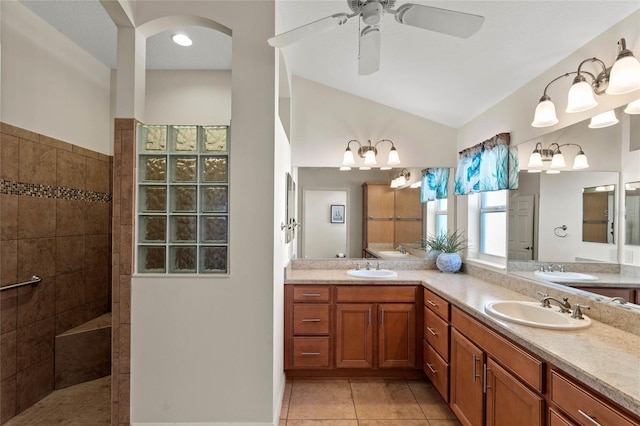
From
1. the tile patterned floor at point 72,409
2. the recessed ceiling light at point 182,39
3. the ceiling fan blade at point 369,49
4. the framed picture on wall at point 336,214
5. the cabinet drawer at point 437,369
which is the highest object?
the recessed ceiling light at point 182,39

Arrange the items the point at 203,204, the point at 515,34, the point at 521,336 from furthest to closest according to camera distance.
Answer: the point at 203,204 → the point at 515,34 → the point at 521,336

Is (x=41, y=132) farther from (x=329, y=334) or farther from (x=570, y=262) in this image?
(x=570, y=262)

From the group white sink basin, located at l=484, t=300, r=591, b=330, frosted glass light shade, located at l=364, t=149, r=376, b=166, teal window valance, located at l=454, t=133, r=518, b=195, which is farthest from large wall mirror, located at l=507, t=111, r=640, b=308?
frosted glass light shade, located at l=364, t=149, r=376, b=166

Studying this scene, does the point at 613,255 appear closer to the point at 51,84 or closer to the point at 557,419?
the point at 557,419

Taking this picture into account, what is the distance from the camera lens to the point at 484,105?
9.38ft

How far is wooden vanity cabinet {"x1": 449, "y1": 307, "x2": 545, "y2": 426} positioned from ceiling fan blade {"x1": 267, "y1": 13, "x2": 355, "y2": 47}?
5.70ft

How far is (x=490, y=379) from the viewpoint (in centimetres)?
174

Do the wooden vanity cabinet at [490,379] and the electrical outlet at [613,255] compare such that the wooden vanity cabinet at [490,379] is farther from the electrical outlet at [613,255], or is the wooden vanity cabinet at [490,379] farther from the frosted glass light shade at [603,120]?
the frosted glass light shade at [603,120]

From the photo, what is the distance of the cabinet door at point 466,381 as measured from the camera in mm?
1850

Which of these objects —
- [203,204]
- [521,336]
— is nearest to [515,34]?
[521,336]

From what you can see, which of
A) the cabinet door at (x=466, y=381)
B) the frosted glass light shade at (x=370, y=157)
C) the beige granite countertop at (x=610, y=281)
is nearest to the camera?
the beige granite countertop at (x=610, y=281)

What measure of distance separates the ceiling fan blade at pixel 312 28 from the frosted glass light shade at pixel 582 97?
4.23 feet

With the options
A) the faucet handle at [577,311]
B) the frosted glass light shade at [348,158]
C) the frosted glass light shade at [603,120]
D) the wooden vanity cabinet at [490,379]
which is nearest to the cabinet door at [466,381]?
the wooden vanity cabinet at [490,379]

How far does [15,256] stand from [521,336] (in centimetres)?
320
